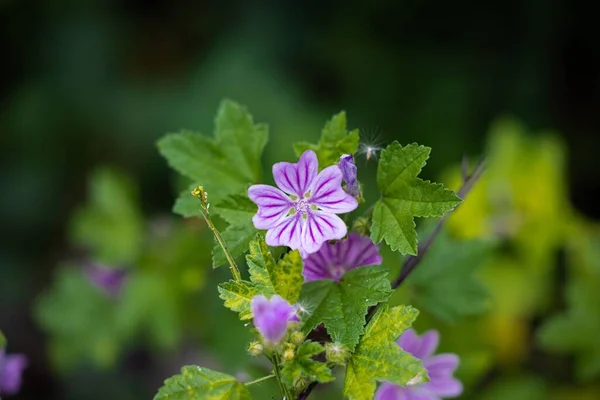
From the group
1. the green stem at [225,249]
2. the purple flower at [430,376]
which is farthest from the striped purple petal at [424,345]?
the green stem at [225,249]

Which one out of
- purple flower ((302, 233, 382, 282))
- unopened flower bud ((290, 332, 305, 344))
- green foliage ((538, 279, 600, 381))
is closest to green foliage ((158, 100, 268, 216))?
purple flower ((302, 233, 382, 282))

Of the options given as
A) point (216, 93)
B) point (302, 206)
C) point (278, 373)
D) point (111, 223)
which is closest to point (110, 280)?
point (111, 223)

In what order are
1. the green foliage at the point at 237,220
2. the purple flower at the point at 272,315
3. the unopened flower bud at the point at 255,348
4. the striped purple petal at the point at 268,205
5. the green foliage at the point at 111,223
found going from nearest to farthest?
the purple flower at the point at 272,315 → the unopened flower bud at the point at 255,348 → the striped purple petal at the point at 268,205 → the green foliage at the point at 237,220 → the green foliage at the point at 111,223

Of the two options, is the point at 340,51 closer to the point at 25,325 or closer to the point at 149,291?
the point at 149,291

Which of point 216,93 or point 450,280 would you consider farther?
point 216,93

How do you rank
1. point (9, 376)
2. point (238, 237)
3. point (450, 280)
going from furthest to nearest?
point (450, 280) < point (9, 376) < point (238, 237)

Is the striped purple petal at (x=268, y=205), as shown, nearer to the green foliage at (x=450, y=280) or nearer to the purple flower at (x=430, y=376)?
the purple flower at (x=430, y=376)

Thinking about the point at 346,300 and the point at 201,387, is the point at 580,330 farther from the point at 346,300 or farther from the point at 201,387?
the point at 201,387
